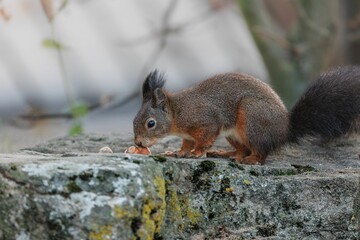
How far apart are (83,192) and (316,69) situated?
5.27 m

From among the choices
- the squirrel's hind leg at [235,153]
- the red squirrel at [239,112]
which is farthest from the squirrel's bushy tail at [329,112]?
the squirrel's hind leg at [235,153]

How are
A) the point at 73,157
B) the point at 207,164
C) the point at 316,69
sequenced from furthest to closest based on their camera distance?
the point at 316,69
the point at 207,164
the point at 73,157

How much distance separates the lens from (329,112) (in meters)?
4.58

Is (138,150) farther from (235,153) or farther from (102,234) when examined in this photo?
(102,234)

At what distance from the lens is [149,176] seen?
336cm

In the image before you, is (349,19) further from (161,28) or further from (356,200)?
(356,200)

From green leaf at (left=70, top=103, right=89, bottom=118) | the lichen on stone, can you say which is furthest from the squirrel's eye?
green leaf at (left=70, top=103, right=89, bottom=118)

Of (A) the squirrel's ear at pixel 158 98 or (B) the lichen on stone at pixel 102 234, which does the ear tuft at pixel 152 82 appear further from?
(B) the lichen on stone at pixel 102 234

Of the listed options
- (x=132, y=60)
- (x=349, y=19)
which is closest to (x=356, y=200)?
(x=349, y=19)

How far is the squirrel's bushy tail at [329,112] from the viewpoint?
4555mm

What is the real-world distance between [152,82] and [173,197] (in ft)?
3.55

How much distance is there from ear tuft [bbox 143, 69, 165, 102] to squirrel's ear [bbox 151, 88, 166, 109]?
0.06ft

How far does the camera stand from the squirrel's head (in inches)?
179

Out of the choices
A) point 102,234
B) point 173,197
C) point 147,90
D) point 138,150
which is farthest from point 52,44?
point 102,234
